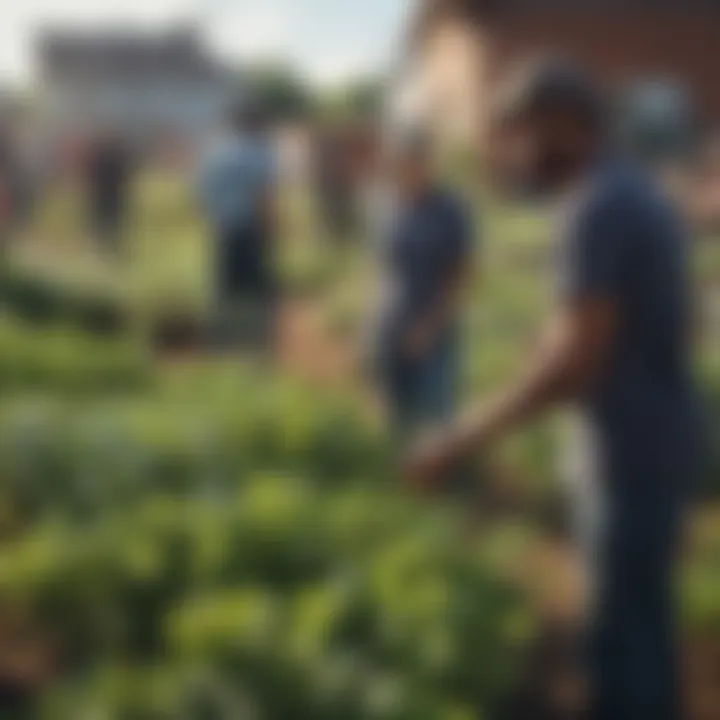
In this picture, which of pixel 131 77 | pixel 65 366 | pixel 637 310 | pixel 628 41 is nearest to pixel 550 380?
pixel 637 310

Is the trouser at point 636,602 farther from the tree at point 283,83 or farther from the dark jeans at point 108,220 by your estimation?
the dark jeans at point 108,220

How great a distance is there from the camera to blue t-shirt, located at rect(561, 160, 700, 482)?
2.27 m

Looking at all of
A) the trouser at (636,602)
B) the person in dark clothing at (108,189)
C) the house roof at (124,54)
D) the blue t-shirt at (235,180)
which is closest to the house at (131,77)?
the house roof at (124,54)

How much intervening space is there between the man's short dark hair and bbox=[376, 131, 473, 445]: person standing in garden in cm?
169

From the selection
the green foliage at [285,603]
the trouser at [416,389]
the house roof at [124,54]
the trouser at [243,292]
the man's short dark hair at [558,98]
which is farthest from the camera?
the house roof at [124,54]

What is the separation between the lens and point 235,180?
5.94 meters

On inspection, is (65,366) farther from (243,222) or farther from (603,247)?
(603,247)

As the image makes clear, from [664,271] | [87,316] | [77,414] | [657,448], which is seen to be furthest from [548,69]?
[87,316]

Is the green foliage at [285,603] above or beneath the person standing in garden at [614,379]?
beneath

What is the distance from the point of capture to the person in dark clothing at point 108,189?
11508 millimetres

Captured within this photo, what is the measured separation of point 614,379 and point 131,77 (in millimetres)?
37547

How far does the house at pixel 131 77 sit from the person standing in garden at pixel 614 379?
91.7 ft

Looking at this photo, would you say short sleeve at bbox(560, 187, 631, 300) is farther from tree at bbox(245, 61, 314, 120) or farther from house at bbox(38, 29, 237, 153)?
house at bbox(38, 29, 237, 153)

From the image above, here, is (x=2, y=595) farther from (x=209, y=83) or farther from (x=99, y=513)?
(x=209, y=83)
